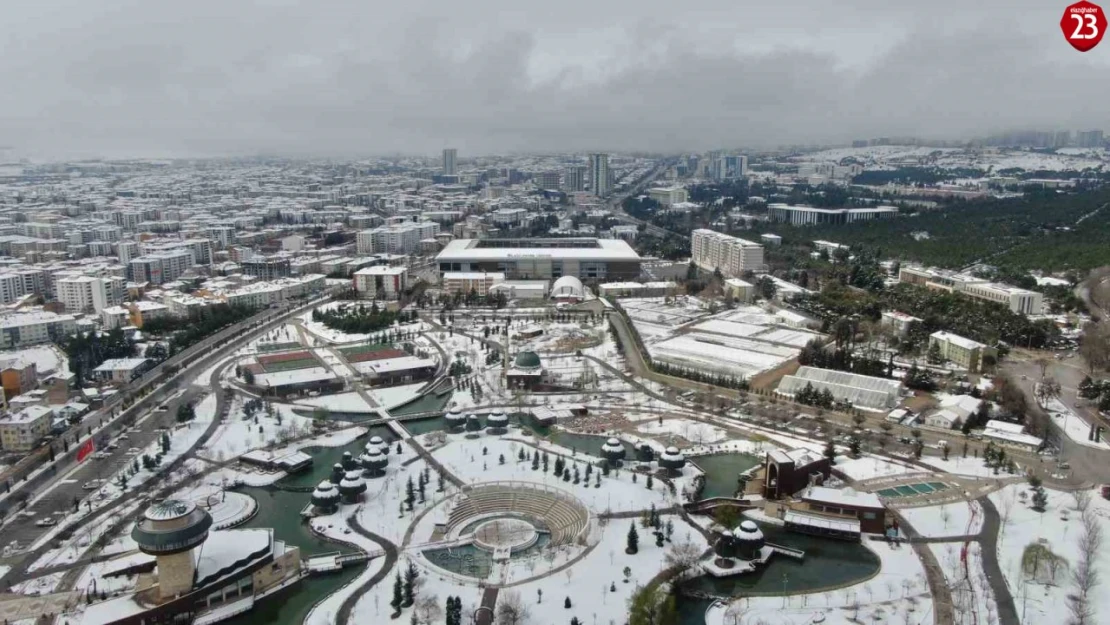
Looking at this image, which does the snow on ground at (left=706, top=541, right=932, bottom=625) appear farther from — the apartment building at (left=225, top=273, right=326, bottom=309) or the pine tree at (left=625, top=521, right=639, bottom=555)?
the apartment building at (left=225, top=273, right=326, bottom=309)

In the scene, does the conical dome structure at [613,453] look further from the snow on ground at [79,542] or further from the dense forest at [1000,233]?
the dense forest at [1000,233]

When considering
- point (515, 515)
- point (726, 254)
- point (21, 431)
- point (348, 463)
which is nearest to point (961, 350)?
point (515, 515)

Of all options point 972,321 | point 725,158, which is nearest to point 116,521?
point 972,321

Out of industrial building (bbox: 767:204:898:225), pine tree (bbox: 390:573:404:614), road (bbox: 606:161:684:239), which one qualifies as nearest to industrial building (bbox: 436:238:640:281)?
road (bbox: 606:161:684:239)

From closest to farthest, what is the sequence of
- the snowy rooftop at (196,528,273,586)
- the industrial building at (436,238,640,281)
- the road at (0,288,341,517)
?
1. the snowy rooftop at (196,528,273,586)
2. the road at (0,288,341,517)
3. the industrial building at (436,238,640,281)

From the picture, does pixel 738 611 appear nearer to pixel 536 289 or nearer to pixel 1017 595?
pixel 1017 595

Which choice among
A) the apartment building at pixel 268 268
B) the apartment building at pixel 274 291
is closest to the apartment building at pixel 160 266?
the apartment building at pixel 268 268
